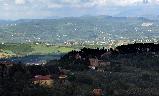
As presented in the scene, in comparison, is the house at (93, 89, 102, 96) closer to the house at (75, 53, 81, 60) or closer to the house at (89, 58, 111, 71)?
the house at (89, 58, 111, 71)

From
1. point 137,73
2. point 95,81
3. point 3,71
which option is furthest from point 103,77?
point 3,71

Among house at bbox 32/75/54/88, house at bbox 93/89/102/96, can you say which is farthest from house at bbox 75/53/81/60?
house at bbox 93/89/102/96

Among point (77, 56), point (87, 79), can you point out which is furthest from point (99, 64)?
point (87, 79)

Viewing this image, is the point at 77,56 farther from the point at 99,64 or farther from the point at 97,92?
the point at 97,92

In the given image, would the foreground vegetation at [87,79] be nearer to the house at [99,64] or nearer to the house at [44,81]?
the house at [99,64]

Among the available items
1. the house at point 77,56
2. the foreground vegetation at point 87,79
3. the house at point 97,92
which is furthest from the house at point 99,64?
the house at point 97,92

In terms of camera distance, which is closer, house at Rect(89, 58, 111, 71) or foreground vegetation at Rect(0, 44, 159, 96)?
foreground vegetation at Rect(0, 44, 159, 96)

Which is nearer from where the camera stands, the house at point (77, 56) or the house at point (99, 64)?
the house at point (99, 64)

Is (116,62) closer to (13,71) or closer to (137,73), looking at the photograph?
(137,73)

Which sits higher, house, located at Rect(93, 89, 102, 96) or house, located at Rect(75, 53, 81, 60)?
house, located at Rect(75, 53, 81, 60)

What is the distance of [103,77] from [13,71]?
714 inches

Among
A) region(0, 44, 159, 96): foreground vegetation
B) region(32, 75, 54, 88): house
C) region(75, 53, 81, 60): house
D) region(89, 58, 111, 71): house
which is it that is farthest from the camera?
region(75, 53, 81, 60): house

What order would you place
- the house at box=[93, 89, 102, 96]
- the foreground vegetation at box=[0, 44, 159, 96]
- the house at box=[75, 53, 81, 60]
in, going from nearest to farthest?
the foreground vegetation at box=[0, 44, 159, 96] → the house at box=[93, 89, 102, 96] → the house at box=[75, 53, 81, 60]

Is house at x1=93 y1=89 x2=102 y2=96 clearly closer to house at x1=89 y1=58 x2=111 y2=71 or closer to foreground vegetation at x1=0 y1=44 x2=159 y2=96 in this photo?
foreground vegetation at x1=0 y1=44 x2=159 y2=96
